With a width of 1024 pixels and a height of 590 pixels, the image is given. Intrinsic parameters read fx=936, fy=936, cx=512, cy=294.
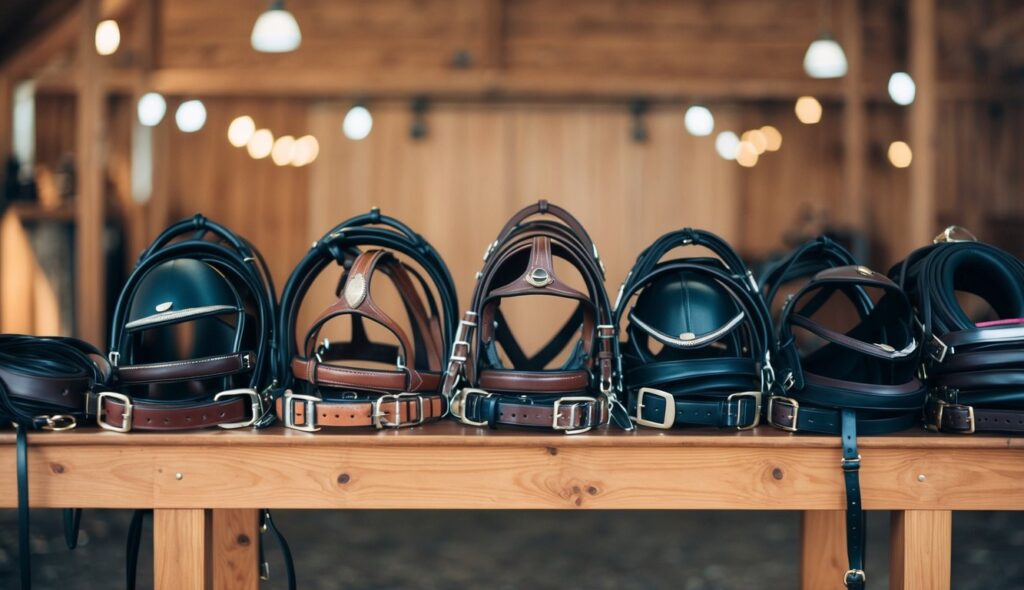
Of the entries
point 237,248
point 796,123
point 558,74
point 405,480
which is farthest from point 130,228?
point 405,480

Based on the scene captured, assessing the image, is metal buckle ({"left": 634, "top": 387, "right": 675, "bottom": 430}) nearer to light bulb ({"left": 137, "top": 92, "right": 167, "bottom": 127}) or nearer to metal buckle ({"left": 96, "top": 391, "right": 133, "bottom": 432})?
metal buckle ({"left": 96, "top": 391, "right": 133, "bottom": 432})

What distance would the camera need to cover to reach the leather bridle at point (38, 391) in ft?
6.41

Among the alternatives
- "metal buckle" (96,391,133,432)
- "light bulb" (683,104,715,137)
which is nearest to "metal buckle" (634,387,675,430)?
"metal buckle" (96,391,133,432)

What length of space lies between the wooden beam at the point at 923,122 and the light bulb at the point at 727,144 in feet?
6.96

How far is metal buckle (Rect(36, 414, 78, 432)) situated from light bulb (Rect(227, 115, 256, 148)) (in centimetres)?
591

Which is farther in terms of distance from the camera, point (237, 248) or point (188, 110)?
point (188, 110)

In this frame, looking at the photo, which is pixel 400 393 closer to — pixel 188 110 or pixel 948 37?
pixel 188 110

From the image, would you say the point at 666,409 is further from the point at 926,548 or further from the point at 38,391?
the point at 38,391

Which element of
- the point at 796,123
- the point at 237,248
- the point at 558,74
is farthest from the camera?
the point at 796,123

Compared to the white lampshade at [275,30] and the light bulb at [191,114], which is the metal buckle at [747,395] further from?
the light bulb at [191,114]

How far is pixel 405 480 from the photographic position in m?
2.03

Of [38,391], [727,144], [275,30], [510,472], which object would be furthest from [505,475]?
[727,144]

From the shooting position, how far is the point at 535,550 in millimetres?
4680

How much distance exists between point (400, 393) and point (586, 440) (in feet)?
1.41
